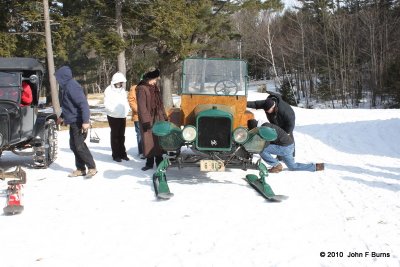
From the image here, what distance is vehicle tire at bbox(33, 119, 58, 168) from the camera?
817cm

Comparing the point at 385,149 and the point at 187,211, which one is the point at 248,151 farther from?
the point at 385,149

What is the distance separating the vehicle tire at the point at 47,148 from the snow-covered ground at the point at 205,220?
24cm

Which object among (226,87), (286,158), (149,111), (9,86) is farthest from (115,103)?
(286,158)

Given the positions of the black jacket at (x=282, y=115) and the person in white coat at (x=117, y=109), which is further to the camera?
the person in white coat at (x=117, y=109)

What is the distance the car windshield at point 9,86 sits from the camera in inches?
320

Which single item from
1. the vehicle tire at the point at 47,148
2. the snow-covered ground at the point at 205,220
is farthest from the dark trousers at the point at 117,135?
the vehicle tire at the point at 47,148

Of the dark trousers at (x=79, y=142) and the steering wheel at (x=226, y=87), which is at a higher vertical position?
the steering wheel at (x=226, y=87)

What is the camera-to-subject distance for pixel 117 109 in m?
8.77

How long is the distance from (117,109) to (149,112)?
1383 mm

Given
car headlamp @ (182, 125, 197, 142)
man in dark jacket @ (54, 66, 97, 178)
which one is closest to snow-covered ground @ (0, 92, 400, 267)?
man in dark jacket @ (54, 66, 97, 178)

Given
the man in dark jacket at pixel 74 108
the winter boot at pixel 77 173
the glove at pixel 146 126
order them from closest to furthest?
the man in dark jacket at pixel 74 108 < the glove at pixel 146 126 < the winter boot at pixel 77 173

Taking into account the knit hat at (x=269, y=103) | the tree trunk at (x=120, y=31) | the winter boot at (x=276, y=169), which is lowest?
the winter boot at (x=276, y=169)

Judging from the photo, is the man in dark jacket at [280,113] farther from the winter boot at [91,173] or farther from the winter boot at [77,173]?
the winter boot at [77,173]

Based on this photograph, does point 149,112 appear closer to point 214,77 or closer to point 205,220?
point 214,77
